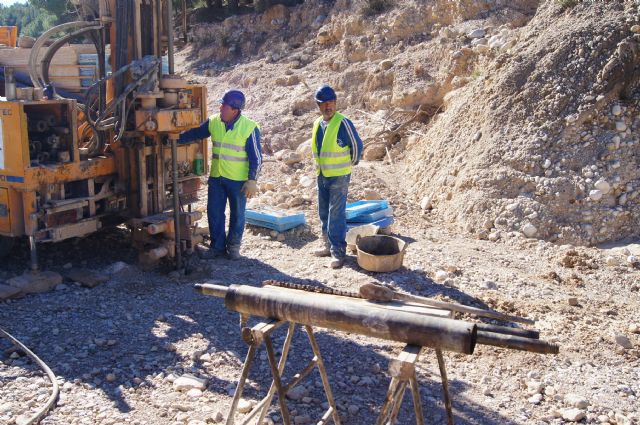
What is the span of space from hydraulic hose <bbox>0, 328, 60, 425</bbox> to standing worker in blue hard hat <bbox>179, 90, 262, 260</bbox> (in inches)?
98.2

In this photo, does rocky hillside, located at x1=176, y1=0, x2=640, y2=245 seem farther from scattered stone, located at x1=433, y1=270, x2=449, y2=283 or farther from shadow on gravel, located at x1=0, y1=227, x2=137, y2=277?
shadow on gravel, located at x1=0, y1=227, x2=137, y2=277

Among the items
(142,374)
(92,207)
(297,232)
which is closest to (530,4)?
(297,232)

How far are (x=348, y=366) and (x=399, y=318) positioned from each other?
2.04m

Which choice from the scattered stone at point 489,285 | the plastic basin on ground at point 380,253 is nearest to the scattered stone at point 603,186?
the scattered stone at point 489,285

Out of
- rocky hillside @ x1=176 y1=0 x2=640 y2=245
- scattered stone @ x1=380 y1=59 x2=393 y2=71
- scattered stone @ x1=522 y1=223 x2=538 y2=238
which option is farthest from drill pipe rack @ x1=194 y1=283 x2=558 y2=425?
scattered stone @ x1=380 y1=59 x2=393 y2=71

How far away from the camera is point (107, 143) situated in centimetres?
714

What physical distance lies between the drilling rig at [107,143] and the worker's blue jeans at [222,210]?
0.74ft

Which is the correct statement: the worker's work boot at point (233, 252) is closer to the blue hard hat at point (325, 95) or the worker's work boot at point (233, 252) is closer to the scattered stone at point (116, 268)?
the scattered stone at point (116, 268)

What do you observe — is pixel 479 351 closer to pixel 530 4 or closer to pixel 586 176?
pixel 586 176

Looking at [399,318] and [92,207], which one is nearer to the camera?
[399,318]

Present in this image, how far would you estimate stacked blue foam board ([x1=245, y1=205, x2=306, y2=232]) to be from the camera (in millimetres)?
8391

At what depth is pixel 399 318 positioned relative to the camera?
3.20 m

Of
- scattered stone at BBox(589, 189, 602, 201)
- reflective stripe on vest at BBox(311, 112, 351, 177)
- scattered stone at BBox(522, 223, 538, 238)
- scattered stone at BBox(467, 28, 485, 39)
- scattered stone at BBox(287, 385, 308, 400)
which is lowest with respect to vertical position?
scattered stone at BBox(287, 385, 308, 400)

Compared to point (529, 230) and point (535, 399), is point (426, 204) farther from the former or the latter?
point (535, 399)
